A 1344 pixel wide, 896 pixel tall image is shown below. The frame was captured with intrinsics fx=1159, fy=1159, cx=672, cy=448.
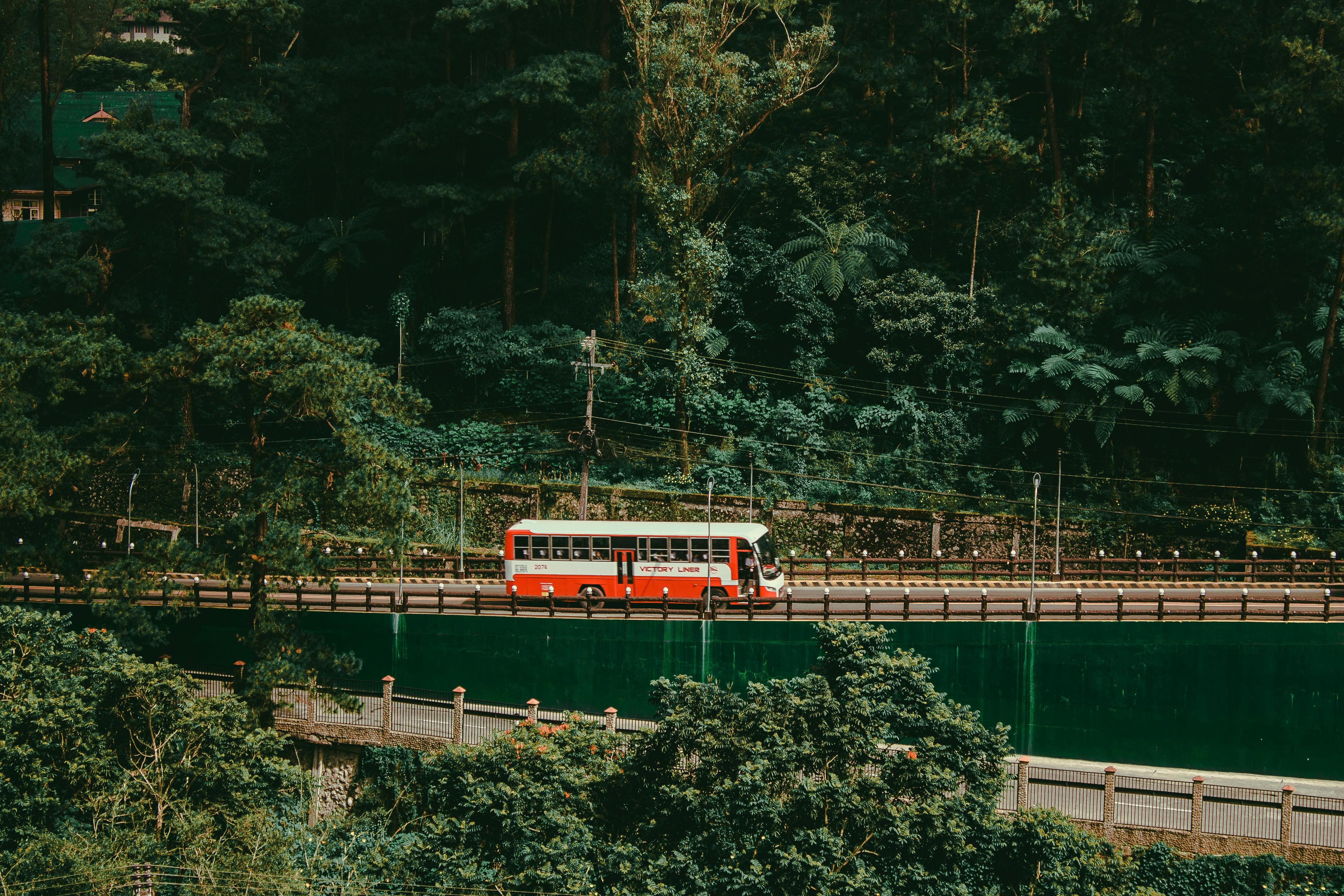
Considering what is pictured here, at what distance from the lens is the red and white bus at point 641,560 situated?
30.8 m

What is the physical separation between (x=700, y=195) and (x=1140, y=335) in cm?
1443

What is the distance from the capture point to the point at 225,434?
40.5 meters

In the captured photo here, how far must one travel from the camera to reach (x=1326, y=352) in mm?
34250

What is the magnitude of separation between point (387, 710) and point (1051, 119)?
94.5 feet

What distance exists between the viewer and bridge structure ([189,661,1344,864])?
21578 mm

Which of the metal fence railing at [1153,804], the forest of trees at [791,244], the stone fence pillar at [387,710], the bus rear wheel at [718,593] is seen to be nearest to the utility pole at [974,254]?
the forest of trees at [791,244]

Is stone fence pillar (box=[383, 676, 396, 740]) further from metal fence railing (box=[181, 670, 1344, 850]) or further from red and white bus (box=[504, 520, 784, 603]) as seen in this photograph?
red and white bus (box=[504, 520, 784, 603])

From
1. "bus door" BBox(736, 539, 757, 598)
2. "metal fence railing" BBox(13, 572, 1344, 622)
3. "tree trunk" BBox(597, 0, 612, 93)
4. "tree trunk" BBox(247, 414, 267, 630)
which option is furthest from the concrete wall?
"tree trunk" BBox(597, 0, 612, 93)

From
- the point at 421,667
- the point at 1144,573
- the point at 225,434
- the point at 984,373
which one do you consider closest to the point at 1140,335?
the point at 984,373

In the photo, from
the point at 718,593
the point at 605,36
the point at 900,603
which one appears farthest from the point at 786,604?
the point at 605,36

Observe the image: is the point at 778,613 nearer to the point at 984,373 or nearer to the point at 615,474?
the point at 615,474

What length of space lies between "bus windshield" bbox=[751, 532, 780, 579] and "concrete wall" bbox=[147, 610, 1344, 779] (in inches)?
62.9

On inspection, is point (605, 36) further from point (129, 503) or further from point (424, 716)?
point (424, 716)

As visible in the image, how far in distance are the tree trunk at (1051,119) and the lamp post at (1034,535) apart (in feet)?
34.6
